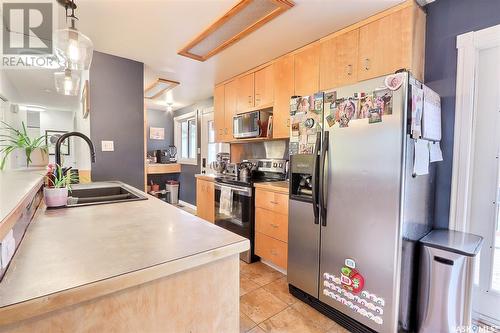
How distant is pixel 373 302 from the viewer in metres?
1.54

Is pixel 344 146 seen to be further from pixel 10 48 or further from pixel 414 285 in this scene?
pixel 10 48

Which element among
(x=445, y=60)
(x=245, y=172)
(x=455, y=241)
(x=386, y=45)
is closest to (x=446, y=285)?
(x=455, y=241)

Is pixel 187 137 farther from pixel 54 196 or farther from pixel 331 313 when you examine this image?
pixel 331 313

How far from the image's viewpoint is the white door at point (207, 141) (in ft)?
15.3

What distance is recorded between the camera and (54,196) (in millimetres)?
1176

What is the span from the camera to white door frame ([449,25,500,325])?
5.71ft

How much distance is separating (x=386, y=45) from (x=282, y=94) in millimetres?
1148

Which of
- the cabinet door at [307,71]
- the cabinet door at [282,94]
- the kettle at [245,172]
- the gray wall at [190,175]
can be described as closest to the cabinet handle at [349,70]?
the cabinet door at [307,71]

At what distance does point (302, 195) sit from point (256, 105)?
1.59 meters

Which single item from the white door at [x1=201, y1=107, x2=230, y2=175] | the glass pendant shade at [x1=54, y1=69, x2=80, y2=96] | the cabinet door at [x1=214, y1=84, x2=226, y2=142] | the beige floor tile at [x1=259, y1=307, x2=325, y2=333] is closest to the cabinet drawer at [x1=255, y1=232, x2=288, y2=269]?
the beige floor tile at [x1=259, y1=307, x2=325, y2=333]

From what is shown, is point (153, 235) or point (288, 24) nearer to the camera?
point (153, 235)

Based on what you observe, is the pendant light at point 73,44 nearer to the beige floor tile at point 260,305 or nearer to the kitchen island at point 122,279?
the kitchen island at point 122,279

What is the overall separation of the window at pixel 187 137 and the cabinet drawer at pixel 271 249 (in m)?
2.88

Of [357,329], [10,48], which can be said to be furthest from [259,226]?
[10,48]
